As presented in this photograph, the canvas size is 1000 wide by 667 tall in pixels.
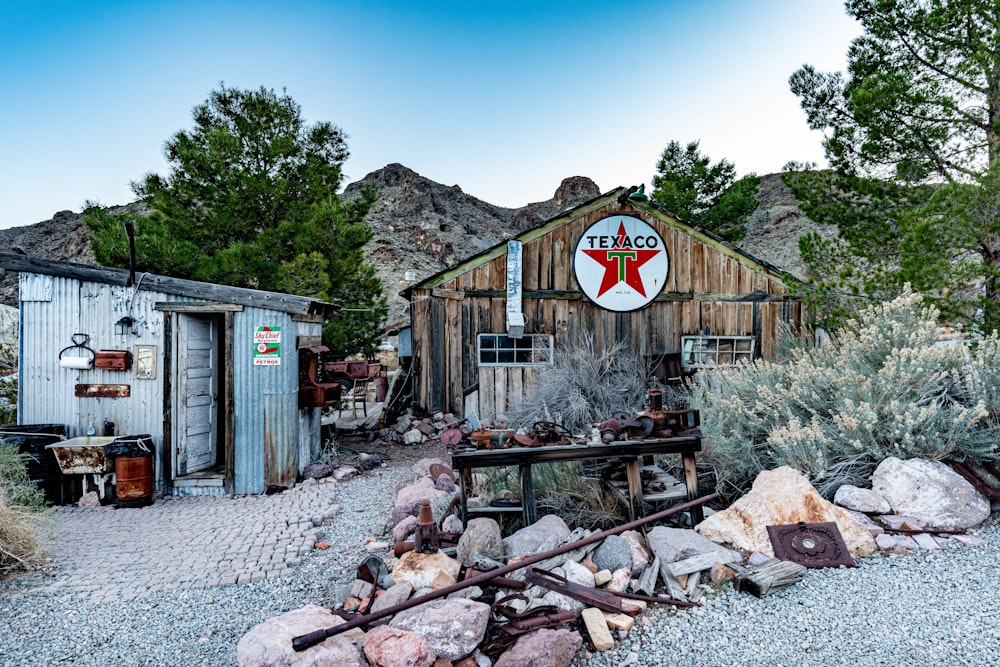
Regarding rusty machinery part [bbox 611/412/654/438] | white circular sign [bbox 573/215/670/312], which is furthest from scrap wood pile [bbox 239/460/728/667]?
white circular sign [bbox 573/215/670/312]

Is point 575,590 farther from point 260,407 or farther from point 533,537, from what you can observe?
point 260,407

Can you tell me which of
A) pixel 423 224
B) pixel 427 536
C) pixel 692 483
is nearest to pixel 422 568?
pixel 427 536

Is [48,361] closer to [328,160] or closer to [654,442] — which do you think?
[654,442]

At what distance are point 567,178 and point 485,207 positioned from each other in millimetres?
17117

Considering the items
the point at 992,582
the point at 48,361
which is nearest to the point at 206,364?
the point at 48,361

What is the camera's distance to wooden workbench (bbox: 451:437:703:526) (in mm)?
4156

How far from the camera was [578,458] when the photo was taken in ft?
13.9

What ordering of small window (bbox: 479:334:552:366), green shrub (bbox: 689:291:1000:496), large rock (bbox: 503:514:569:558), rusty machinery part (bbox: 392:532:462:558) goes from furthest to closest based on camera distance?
small window (bbox: 479:334:552:366) → green shrub (bbox: 689:291:1000:496) → rusty machinery part (bbox: 392:532:462:558) → large rock (bbox: 503:514:569:558)

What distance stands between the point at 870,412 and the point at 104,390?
8.63m

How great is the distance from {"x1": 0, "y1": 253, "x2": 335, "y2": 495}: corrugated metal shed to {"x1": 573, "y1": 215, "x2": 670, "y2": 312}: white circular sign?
539 cm

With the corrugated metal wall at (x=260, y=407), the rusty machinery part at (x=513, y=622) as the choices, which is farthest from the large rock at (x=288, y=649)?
the corrugated metal wall at (x=260, y=407)

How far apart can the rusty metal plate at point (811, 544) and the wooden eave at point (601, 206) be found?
655 cm

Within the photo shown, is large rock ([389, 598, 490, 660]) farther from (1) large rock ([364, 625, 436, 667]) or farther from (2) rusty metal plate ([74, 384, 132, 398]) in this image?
(2) rusty metal plate ([74, 384, 132, 398])

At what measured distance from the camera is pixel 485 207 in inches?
2226
